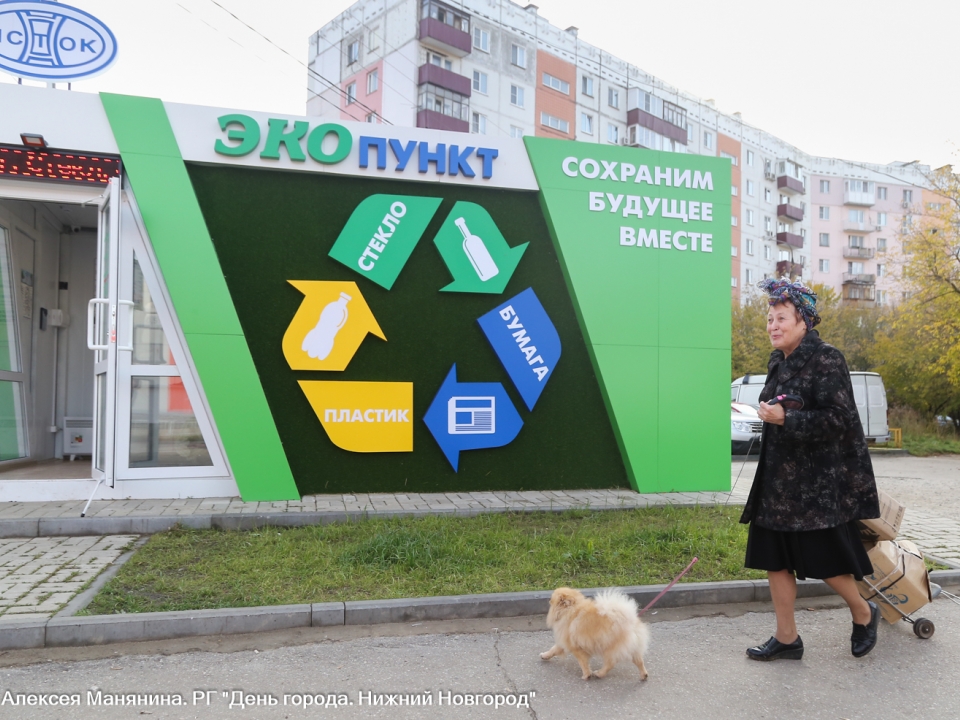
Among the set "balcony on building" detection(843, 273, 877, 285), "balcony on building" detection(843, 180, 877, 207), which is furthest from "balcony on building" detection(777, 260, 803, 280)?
"balcony on building" detection(843, 180, 877, 207)

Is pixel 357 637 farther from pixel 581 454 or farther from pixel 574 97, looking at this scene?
pixel 574 97

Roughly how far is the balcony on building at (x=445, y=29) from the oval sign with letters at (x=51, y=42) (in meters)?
27.0

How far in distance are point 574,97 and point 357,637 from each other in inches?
1544

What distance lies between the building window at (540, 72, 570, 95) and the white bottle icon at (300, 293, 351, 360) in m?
33.0

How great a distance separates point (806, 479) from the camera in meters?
4.12

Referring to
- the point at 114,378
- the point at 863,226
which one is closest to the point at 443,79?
the point at 114,378

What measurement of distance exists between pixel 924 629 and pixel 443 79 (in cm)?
3164

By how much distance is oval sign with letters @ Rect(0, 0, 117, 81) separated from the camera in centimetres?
774

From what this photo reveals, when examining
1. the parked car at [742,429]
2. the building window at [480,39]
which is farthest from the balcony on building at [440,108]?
the parked car at [742,429]

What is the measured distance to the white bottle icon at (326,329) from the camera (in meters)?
8.47

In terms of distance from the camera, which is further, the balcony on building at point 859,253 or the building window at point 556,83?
the balcony on building at point 859,253

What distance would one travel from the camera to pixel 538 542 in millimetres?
6449

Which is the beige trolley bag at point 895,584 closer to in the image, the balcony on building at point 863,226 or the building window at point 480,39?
the building window at point 480,39

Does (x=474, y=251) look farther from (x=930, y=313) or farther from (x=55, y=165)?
(x=930, y=313)
